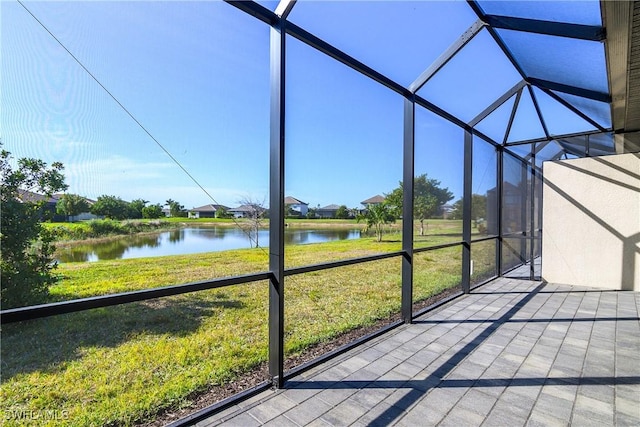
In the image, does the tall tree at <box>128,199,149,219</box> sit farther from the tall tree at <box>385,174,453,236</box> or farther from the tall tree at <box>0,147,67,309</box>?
the tall tree at <box>385,174,453,236</box>

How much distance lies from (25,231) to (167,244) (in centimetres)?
98

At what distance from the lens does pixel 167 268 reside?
11.0 feet

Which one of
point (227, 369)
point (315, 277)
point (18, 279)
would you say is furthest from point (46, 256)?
point (315, 277)

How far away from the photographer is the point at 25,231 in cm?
238

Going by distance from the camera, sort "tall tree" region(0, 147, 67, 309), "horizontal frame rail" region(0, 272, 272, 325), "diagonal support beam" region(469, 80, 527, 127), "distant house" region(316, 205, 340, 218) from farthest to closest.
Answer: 1. "diagonal support beam" region(469, 80, 527, 127)
2. "distant house" region(316, 205, 340, 218)
3. "tall tree" region(0, 147, 67, 309)
4. "horizontal frame rail" region(0, 272, 272, 325)

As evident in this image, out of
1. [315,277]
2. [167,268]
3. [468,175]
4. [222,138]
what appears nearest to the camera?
[222,138]

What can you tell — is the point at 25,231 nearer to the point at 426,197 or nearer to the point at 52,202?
the point at 52,202

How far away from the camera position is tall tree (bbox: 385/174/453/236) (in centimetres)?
641

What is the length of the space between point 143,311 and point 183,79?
2895mm

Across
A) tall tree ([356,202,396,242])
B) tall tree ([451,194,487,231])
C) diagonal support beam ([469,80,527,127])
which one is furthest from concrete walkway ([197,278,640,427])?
diagonal support beam ([469,80,527,127])

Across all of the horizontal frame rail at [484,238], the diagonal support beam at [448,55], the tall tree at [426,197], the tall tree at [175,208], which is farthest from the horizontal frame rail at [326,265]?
the tall tree at [426,197]

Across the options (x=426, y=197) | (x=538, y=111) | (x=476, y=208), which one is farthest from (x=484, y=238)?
(x=538, y=111)

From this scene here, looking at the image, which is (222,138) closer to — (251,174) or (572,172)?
(251,174)

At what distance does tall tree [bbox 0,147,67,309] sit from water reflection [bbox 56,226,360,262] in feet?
0.61
